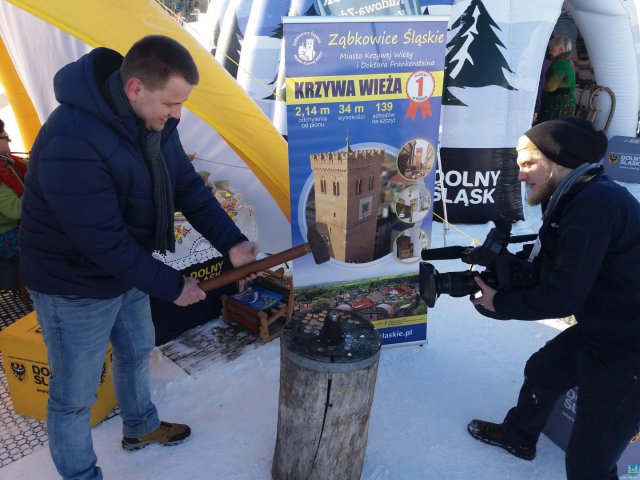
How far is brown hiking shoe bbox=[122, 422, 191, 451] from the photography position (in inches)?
91.6

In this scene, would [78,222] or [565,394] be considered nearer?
[78,222]

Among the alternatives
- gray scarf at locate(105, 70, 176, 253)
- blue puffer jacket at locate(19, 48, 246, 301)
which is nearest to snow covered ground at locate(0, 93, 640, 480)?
blue puffer jacket at locate(19, 48, 246, 301)

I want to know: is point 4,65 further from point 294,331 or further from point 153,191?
point 294,331

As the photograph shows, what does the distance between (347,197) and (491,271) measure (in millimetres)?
984

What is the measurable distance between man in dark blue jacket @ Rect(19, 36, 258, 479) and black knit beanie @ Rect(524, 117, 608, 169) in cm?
133

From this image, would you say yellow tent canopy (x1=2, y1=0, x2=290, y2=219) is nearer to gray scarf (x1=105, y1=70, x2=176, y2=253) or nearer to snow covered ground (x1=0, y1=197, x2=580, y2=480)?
gray scarf (x1=105, y1=70, x2=176, y2=253)

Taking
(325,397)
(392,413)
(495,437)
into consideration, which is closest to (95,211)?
(325,397)

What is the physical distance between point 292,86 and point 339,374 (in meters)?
1.51

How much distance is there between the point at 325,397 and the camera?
189 cm

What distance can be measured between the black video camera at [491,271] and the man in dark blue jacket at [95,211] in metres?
1.00

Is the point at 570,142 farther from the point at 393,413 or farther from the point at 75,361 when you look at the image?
the point at 75,361

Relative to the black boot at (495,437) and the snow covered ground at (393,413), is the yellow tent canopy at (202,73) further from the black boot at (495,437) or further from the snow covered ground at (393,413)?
the black boot at (495,437)

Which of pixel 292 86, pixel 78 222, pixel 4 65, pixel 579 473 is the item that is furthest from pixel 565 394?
pixel 4 65

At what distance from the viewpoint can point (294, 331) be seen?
81.0 inches
